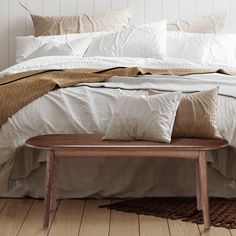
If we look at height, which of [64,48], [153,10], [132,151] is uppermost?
[153,10]

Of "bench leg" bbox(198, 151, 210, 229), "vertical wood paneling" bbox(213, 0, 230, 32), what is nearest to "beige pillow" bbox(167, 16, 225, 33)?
"vertical wood paneling" bbox(213, 0, 230, 32)

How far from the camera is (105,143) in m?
2.80

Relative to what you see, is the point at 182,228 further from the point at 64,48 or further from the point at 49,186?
the point at 64,48

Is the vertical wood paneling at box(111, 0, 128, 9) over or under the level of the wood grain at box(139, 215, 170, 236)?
over

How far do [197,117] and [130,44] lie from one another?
1.86m

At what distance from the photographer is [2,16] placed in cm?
552

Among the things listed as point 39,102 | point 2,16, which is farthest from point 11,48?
point 39,102

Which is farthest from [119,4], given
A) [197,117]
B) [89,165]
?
[197,117]

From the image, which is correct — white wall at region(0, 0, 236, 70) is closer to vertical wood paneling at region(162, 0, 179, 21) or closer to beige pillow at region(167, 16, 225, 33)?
vertical wood paneling at region(162, 0, 179, 21)

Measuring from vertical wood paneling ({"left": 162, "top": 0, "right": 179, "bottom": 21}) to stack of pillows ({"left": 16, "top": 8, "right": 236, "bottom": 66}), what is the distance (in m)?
0.22

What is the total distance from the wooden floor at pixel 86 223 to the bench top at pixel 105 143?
369 millimetres

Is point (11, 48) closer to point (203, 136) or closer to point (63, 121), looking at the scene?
point (63, 121)

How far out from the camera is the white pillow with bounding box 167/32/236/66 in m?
4.69

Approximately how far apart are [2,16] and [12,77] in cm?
211
